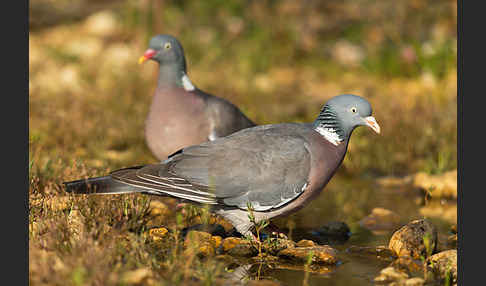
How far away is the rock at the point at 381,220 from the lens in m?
4.87

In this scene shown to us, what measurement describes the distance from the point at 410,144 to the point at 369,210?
1292 millimetres

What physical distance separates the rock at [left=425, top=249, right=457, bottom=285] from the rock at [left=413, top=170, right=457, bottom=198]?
1.74 m

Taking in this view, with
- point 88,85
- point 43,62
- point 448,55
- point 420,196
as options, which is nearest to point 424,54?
point 448,55

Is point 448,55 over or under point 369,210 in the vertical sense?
over

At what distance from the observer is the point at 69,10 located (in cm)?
1003

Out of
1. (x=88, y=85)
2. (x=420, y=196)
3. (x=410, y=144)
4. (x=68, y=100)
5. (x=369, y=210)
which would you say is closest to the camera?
(x=369, y=210)

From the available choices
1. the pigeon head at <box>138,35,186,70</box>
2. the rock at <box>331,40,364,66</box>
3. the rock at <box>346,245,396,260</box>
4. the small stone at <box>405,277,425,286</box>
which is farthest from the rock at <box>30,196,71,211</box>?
the rock at <box>331,40,364,66</box>

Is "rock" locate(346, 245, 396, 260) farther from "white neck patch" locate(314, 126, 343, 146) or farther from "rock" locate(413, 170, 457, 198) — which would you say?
"rock" locate(413, 170, 457, 198)

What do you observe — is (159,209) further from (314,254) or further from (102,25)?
(102,25)

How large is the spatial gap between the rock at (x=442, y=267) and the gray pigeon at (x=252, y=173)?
0.78 meters

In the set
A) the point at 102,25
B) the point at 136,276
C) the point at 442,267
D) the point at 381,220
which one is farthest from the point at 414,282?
the point at 102,25

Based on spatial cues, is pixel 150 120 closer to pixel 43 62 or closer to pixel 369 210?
pixel 369 210

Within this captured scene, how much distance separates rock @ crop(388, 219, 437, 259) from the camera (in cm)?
406

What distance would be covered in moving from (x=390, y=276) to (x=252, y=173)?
99 cm
